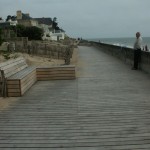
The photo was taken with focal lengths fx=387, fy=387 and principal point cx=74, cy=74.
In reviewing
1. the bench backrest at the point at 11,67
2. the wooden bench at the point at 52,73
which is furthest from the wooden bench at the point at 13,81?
the wooden bench at the point at 52,73

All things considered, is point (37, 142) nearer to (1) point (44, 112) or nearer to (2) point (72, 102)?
(1) point (44, 112)

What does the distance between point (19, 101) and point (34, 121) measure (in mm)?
2362

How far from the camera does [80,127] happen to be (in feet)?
23.3

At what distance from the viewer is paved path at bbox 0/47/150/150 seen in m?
6.17

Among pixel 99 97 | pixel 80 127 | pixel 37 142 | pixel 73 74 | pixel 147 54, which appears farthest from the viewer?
pixel 147 54

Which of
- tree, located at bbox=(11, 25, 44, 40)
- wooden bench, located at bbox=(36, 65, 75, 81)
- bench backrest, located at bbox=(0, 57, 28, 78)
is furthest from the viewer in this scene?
tree, located at bbox=(11, 25, 44, 40)

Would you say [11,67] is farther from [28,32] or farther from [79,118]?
[28,32]

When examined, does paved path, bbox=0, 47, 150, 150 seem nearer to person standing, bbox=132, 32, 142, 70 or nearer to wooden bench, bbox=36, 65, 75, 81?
wooden bench, bbox=36, 65, 75, 81

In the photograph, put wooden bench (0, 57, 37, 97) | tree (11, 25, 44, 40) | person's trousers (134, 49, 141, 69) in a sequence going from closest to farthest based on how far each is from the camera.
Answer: wooden bench (0, 57, 37, 97) → person's trousers (134, 49, 141, 69) → tree (11, 25, 44, 40)

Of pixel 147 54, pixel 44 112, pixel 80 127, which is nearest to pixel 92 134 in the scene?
pixel 80 127

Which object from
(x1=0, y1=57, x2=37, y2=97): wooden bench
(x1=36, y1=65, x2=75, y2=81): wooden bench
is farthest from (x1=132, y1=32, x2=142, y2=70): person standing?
(x1=0, y1=57, x2=37, y2=97): wooden bench

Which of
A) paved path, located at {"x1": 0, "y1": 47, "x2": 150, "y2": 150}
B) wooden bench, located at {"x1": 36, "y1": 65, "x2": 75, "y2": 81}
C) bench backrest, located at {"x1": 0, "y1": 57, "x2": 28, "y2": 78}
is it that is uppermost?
bench backrest, located at {"x1": 0, "y1": 57, "x2": 28, "y2": 78}

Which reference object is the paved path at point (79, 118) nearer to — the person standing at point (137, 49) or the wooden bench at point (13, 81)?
the wooden bench at point (13, 81)

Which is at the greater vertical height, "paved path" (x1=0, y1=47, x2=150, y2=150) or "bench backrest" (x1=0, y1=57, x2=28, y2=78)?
"bench backrest" (x1=0, y1=57, x2=28, y2=78)
